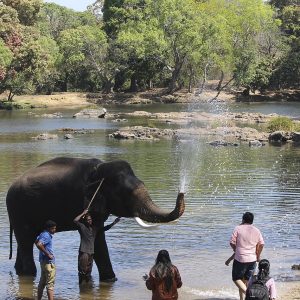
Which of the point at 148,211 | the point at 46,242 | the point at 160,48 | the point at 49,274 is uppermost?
the point at 160,48

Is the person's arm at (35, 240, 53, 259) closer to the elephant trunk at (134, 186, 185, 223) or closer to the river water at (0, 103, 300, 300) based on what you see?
the river water at (0, 103, 300, 300)

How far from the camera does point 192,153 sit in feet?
133

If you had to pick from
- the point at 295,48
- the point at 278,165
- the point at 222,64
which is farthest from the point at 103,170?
the point at 295,48

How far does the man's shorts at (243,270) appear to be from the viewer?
12.4m

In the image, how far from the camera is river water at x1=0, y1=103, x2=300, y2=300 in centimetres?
1526

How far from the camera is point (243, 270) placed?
40.7ft

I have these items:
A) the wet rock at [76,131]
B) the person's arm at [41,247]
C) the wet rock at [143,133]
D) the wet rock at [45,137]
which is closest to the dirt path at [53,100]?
the wet rock at [76,131]

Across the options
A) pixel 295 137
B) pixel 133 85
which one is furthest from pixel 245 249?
pixel 133 85

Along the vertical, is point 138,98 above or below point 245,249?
below

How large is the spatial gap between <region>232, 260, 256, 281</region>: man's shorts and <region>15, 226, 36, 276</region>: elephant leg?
194 inches

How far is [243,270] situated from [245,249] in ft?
1.14

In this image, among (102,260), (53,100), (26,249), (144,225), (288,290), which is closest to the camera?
(144,225)

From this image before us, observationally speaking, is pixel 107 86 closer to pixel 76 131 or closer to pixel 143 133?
pixel 76 131

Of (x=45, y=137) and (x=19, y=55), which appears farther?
(x=19, y=55)
